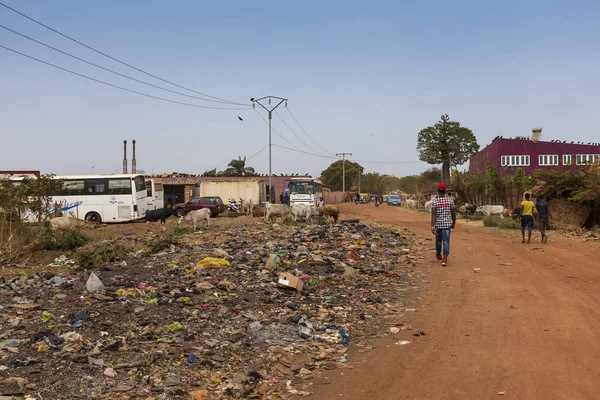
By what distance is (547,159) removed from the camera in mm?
42188

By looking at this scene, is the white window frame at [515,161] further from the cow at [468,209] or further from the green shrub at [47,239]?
the green shrub at [47,239]

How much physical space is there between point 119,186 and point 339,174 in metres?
63.2

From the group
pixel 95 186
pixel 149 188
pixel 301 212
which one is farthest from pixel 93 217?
pixel 301 212

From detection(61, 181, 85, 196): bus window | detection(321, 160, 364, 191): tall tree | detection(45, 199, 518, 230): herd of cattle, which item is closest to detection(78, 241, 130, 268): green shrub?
detection(45, 199, 518, 230): herd of cattle

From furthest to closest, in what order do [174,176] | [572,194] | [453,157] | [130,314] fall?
[453,157]
[174,176]
[572,194]
[130,314]

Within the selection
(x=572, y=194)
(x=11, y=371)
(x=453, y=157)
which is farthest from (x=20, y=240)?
(x=453, y=157)

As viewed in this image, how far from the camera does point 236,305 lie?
6.62m

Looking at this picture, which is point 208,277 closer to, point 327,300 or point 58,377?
point 327,300

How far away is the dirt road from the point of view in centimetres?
408

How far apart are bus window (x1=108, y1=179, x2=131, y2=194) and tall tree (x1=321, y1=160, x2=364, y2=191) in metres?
63.0

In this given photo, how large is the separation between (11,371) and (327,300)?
416cm

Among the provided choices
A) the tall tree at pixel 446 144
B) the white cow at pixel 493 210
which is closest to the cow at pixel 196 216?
the white cow at pixel 493 210

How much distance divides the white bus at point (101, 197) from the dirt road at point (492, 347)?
19.6 metres

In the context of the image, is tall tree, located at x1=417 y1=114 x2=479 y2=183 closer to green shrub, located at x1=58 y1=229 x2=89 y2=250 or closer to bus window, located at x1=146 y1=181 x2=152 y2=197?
bus window, located at x1=146 y1=181 x2=152 y2=197
